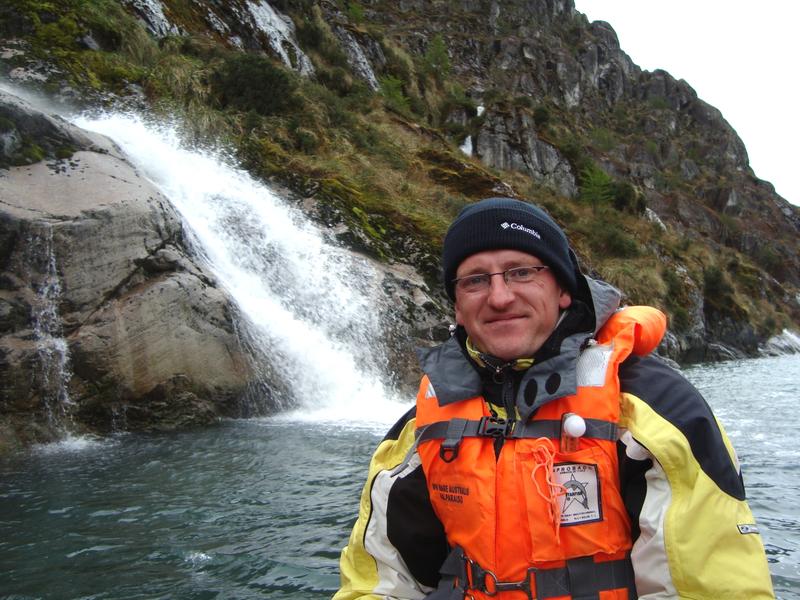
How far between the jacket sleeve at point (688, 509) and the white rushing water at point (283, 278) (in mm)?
6525

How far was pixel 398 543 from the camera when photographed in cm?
189

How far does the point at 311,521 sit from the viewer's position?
4.18 m

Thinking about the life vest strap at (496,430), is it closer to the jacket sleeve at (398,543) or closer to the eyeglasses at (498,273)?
the jacket sleeve at (398,543)

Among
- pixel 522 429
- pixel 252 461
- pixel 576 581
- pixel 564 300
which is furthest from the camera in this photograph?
pixel 252 461

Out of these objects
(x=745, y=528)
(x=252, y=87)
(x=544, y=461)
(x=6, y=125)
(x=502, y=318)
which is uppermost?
(x=252, y=87)

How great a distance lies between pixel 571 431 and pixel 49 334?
7.22 m

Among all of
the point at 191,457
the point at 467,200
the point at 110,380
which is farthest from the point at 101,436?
the point at 467,200

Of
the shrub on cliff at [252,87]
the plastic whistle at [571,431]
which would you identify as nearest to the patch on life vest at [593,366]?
the plastic whistle at [571,431]

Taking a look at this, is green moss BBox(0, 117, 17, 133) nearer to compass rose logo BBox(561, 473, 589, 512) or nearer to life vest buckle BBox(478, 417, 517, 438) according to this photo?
life vest buckle BBox(478, 417, 517, 438)

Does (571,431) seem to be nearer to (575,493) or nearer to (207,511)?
(575,493)

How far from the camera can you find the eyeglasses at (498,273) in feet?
6.32

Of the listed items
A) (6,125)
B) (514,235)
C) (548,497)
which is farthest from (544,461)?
(6,125)

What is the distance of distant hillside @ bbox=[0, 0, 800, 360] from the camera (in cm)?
1312

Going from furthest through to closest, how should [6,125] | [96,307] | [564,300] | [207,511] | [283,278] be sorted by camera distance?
[283,278] < [6,125] < [96,307] < [207,511] < [564,300]
